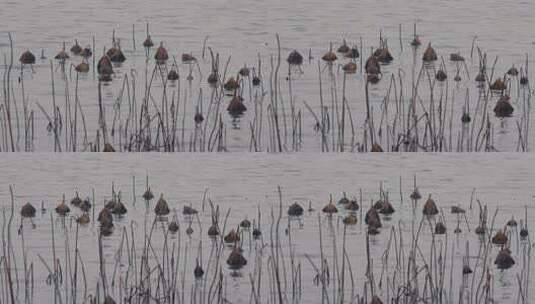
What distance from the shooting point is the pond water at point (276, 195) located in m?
8.02

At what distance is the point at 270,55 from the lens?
467 inches

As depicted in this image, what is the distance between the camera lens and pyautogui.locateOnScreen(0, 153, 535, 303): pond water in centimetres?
802

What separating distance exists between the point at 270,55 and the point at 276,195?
9.36 feet

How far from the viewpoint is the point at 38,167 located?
9531mm

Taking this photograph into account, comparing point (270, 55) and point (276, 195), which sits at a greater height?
point (270, 55)

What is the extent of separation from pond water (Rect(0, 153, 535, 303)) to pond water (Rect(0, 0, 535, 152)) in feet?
0.42

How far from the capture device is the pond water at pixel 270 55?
9688 mm

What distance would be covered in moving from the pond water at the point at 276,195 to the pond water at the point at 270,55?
0.13 m

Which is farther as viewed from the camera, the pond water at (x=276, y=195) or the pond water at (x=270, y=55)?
the pond water at (x=270, y=55)

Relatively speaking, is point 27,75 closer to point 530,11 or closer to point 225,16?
point 225,16

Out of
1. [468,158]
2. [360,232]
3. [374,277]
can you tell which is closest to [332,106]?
[468,158]

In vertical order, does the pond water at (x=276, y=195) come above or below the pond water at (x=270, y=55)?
below

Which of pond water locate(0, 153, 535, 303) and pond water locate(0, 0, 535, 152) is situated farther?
pond water locate(0, 0, 535, 152)

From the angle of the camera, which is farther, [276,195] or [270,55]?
[270,55]
